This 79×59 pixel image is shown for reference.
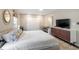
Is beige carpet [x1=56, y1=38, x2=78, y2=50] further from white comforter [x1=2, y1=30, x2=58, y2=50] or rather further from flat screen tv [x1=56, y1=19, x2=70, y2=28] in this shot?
flat screen tv [x1=56, y1=19, x2=70, y2=28]

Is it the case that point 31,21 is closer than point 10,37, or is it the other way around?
point 10,37

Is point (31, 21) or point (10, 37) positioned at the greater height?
point (31, 21)

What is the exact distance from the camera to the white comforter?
1.07 metres

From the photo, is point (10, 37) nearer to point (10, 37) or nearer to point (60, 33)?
point (10, 37)

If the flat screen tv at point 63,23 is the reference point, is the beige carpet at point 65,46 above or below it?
below

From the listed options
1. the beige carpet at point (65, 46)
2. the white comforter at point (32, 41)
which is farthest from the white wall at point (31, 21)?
the beige carpet at point (65, 46)

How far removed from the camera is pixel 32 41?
3.87 ft

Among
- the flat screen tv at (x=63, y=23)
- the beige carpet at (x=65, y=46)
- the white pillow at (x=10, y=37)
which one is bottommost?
the beige carpet at (x=65, y=46)

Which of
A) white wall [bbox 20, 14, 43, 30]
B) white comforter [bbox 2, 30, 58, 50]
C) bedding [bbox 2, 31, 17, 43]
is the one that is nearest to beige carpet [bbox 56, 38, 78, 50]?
white comforter [bbox 2, 30, 58, 50]

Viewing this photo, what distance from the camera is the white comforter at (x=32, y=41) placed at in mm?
1074

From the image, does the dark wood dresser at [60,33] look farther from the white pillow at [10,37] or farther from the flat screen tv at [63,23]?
the white pillow at [10,37]

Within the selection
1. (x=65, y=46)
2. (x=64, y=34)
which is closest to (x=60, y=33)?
(x=64, y=34)

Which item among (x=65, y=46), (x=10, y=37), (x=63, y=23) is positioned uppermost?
(x=63, y=23)
